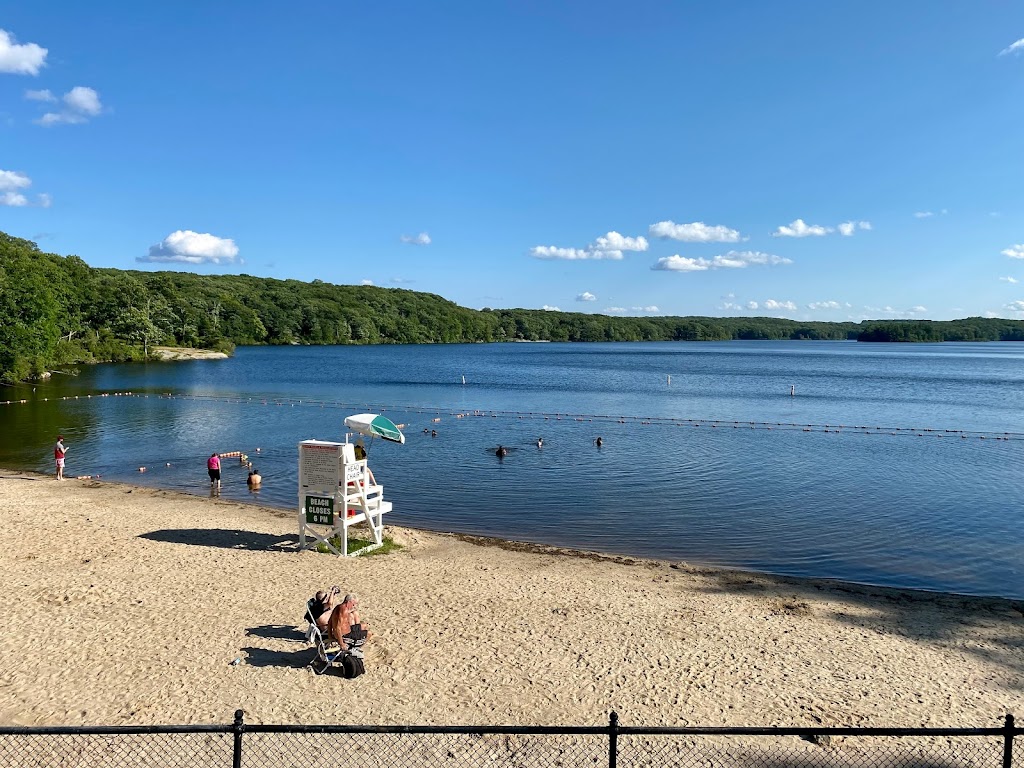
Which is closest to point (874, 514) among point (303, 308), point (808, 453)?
point (808, 453)

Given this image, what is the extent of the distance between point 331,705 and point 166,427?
38.8 m

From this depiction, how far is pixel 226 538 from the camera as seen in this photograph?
1942 cm

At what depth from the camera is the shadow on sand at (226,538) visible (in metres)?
18.6

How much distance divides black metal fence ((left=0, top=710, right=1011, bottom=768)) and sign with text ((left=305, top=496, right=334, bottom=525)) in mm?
8528

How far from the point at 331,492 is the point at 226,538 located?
3.79 m

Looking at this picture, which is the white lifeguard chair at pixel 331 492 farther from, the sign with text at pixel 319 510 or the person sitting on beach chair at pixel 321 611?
the person sitting on beach chair at pixel 321 611

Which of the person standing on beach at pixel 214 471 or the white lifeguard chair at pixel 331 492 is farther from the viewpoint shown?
the person standing on beach at pixel 214 471

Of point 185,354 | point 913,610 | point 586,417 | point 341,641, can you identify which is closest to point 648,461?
point 586,417

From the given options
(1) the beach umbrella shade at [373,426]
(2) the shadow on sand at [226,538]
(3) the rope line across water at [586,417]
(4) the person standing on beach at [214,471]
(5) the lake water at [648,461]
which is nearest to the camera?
(2) the shadow on sand at [226,538]

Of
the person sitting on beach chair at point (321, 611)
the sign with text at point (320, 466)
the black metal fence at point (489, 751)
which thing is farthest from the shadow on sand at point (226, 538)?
the black metal fence at point (489, 751)

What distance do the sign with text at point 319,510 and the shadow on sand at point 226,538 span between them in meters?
0.99

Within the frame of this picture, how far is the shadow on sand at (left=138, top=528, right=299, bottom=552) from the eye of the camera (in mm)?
18594

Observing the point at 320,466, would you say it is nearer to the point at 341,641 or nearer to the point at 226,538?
the point at 226,538

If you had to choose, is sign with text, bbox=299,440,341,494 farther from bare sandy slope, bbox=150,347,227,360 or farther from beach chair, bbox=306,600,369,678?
bare sandy slope, bbox=150,347,227,360
